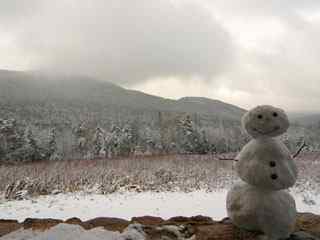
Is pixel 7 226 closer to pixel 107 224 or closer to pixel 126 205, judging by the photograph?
pixel 107 224

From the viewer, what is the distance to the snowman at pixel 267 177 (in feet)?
16.1

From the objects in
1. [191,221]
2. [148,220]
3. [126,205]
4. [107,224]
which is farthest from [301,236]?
[126,205]

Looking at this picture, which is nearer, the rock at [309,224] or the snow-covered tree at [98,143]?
the rock at [309,224]

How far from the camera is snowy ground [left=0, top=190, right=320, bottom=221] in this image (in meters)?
7.92

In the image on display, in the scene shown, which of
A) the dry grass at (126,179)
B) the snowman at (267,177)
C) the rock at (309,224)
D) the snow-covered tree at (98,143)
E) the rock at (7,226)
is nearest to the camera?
the snowman at (267,177)

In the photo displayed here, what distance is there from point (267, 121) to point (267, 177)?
846 millimetres

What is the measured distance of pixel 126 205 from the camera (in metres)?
8.66

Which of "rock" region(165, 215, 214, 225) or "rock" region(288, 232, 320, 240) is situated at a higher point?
"rock" region(288, 232, 320, 240)

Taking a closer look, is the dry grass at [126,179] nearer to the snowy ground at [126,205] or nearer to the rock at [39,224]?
the snowy ground at [126,205]

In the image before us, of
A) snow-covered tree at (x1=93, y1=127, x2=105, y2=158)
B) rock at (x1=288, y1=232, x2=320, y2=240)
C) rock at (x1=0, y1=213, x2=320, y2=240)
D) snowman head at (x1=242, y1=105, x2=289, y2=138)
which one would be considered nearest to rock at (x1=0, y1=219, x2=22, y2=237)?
rock at (x1=0, y1=213, x2=320, y2=240)

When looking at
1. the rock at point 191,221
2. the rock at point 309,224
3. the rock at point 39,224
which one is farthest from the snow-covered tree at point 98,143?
the rock at point 309,224

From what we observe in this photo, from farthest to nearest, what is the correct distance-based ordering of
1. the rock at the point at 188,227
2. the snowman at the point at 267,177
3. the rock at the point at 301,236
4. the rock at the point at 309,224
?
the rock at the point at 309,224 → the rock at the point at 188,227 → the rock at the point at 301,236 → the snowman at the point at 267,177

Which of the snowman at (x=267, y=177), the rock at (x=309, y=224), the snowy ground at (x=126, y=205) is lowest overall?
the snowy ground at (x=126, y=205)

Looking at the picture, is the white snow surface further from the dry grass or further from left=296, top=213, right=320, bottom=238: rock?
left=296, top=213, right=320, bottom=238: rock
